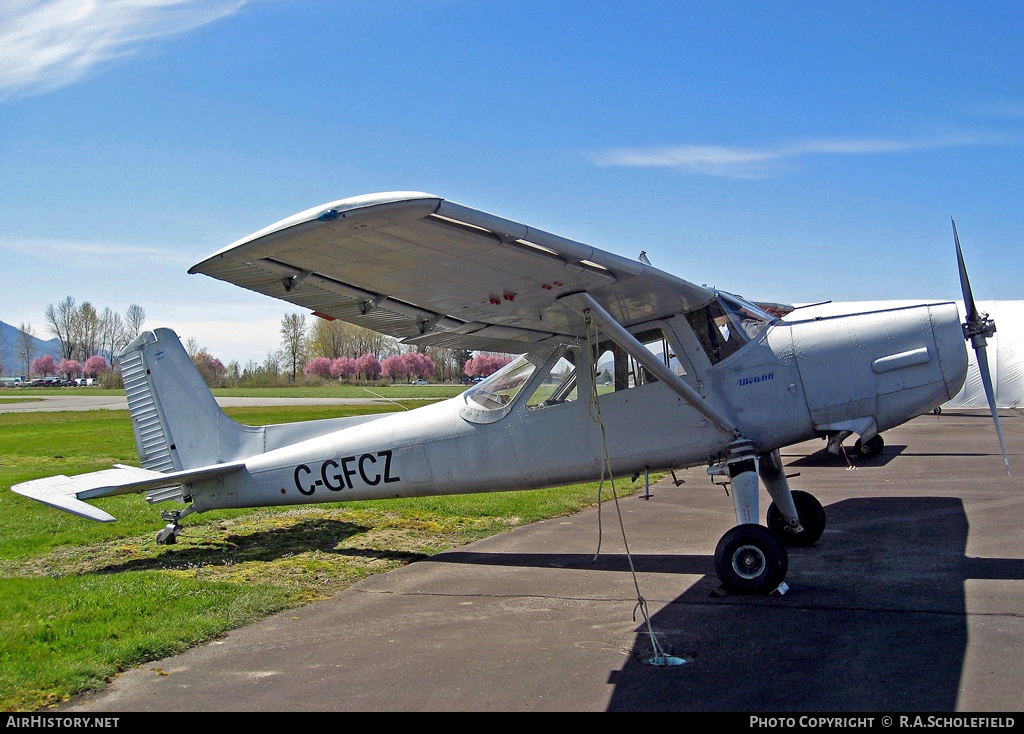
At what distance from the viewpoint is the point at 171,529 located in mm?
9227

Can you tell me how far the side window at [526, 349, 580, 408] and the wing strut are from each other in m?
1.16

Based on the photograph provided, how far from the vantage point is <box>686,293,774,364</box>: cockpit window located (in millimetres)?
7453

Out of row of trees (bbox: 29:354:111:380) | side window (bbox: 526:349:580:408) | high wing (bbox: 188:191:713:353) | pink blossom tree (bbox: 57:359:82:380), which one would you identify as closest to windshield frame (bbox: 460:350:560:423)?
side window (bbox: 526:349:580:408)

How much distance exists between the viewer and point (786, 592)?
6484mm

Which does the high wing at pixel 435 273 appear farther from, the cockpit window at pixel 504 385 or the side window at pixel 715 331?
the cockpit window at pixel 504 385

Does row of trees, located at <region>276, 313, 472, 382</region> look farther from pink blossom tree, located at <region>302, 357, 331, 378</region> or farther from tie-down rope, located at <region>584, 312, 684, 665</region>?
tie-down rope, located at <region>584, 312, 684, 665</region>

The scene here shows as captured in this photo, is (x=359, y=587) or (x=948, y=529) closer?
(x=359, y=587)

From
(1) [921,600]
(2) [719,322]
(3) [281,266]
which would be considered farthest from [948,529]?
(3) [281,266]

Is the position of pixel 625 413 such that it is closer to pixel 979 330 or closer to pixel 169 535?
pixel 979 330

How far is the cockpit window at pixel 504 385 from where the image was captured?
8367mm

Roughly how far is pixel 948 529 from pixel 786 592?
3725 millimetres

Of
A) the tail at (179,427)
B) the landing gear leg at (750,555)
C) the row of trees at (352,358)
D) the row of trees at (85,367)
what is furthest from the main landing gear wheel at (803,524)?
the row of trees at (85,367)
